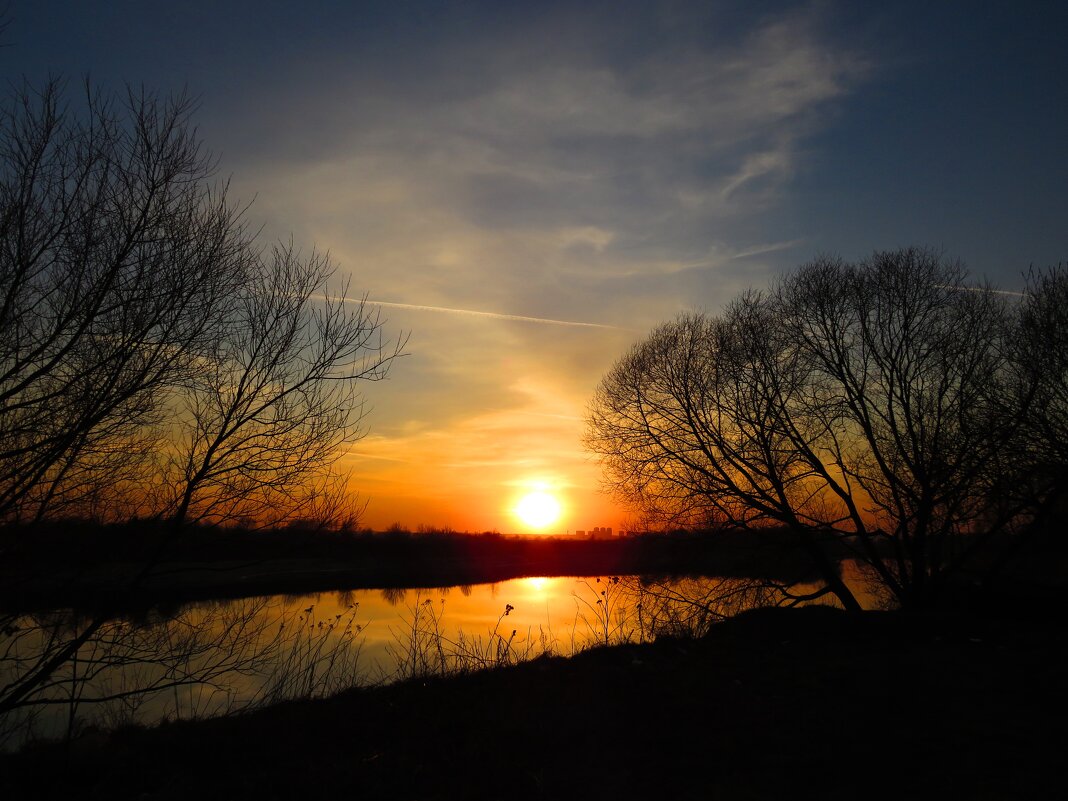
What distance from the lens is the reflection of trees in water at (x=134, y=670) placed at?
6.23m

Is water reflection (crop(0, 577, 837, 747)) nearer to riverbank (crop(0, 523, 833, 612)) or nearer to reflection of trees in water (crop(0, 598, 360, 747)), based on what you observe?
reflection of trees in water (crop(0, 598, 360, 747))

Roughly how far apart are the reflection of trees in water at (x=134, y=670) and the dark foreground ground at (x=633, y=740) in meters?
0.67

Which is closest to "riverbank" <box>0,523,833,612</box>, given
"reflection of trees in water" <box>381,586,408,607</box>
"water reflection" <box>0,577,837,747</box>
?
"water reflection" <box>0,577,837,747</box>

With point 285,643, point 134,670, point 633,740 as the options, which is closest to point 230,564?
point 285,643

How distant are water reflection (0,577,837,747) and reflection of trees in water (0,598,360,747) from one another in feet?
0.09

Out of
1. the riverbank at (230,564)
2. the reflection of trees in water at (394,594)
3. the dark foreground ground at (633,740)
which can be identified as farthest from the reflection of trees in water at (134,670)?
the reflection of trees in water at (394,594)

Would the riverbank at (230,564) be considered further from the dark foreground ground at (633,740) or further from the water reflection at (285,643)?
the dark foreground ground at (633,740)

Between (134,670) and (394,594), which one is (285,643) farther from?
(394,594)

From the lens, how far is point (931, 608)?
14031 millimetres

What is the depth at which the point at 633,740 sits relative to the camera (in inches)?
256

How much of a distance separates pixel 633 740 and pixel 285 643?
9766 millimetres

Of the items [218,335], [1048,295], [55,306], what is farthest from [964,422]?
[55,306]

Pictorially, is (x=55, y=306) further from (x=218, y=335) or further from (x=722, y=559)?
(x=722, y=559)

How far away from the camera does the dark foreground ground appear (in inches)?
208
